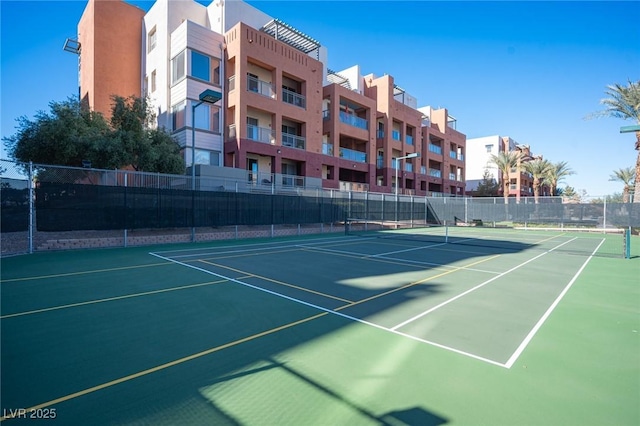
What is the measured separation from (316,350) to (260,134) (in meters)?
25.0

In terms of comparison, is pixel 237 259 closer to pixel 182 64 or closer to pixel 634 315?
pixel 634 315

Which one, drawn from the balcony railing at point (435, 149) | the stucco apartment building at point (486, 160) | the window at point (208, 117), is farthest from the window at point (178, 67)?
the stucco apartment building at point (486, 160)

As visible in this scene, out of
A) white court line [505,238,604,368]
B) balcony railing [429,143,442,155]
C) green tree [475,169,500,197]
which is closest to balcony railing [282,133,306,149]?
white court line [505,238,604,368]

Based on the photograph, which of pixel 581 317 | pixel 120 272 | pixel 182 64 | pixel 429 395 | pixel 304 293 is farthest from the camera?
pixel 182 64

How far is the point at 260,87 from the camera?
2773cm

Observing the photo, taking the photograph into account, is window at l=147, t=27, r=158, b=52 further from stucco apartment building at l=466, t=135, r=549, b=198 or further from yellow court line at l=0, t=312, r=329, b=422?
stucco apartment building at l=466, t=135, r=549, b=198

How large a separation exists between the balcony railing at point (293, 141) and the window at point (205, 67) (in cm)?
748

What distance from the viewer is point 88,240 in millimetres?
14430

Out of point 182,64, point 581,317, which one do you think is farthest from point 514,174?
point 581,317

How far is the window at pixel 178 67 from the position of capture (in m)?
24.8

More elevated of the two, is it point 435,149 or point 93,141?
point 435,149

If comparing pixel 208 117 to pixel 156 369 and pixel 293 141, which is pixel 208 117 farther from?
pixel 156 369

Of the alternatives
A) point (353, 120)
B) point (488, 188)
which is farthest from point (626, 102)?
point (488, 188)

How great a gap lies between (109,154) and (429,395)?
64.5 feet
